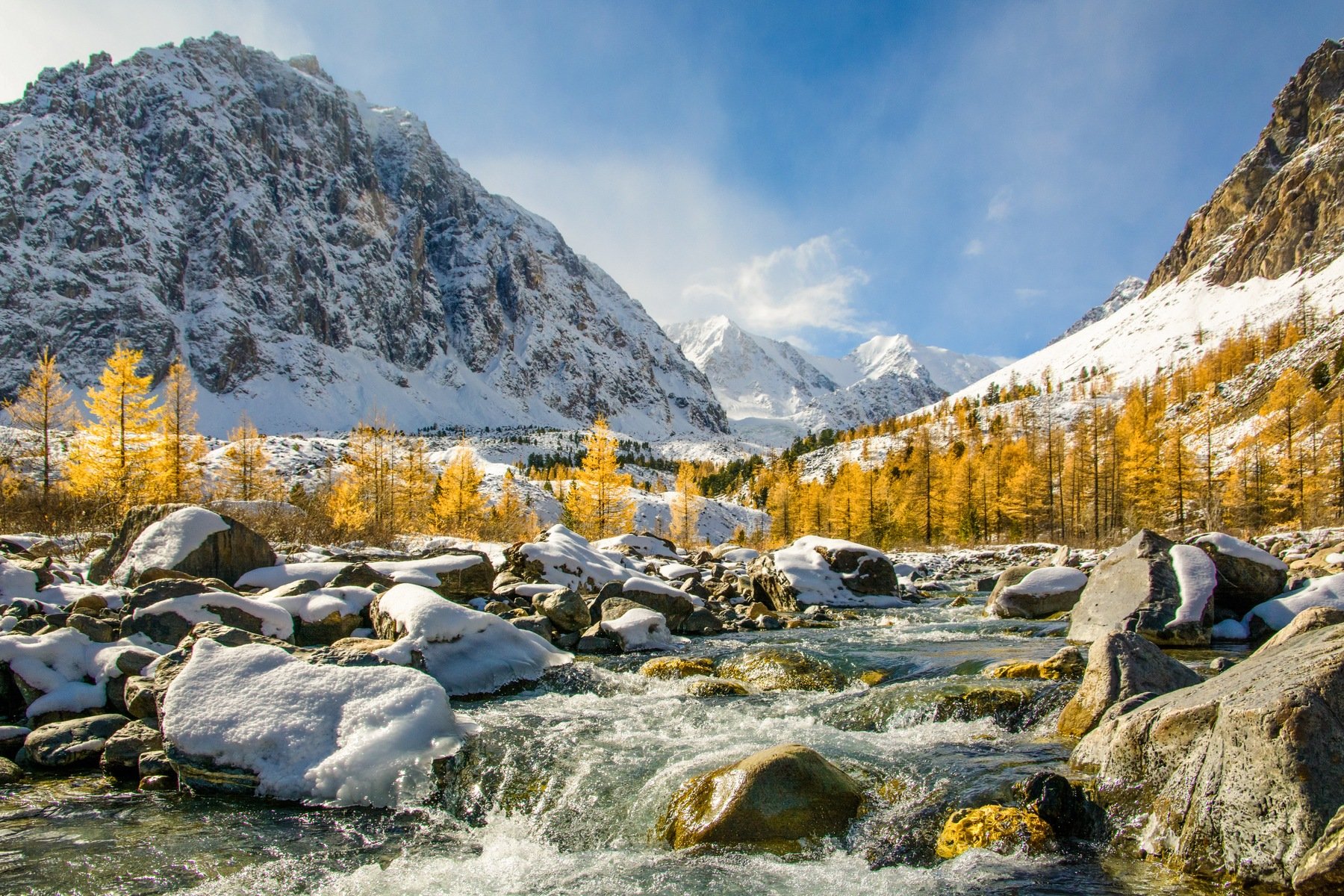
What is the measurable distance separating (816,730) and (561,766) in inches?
132

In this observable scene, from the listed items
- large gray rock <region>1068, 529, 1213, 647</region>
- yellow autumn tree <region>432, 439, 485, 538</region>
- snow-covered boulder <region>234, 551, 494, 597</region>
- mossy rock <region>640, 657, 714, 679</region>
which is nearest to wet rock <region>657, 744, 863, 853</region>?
mossy rock <region>640, 657, 714, 679</region>

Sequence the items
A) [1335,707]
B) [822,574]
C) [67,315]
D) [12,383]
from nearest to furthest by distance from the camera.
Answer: [1335,707] < [822,574] < [12,383] < [67,315]

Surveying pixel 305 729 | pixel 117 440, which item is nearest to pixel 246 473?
pixel 117 440

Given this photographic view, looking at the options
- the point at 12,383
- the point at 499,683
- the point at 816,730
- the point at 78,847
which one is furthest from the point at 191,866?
the point at 12,383

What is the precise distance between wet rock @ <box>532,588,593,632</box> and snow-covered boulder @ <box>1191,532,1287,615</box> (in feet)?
43.2

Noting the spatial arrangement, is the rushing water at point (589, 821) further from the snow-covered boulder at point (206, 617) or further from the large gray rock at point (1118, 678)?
the snow-covered boulder at point (206, 617)

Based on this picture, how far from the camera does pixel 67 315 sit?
185 m

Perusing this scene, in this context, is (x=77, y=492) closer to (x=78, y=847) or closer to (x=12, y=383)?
(x=78, y=847)

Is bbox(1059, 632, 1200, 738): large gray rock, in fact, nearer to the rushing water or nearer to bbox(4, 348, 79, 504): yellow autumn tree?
the rushing water

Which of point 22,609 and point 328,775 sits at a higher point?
point 22,609

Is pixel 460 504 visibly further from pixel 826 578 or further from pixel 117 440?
pixel 826 578

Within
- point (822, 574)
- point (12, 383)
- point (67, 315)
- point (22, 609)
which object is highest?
point (67, 315)

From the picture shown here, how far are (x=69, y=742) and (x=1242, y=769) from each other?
11.7 m

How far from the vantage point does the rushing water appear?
17.5ft
